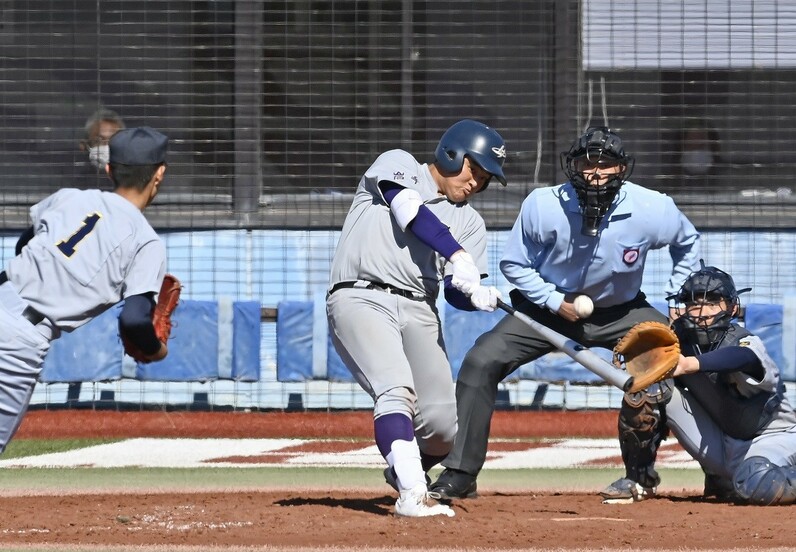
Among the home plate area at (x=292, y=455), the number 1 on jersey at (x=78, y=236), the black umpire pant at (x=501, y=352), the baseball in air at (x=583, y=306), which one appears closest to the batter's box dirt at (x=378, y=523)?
the black umpire pant at (x=501, y=352)

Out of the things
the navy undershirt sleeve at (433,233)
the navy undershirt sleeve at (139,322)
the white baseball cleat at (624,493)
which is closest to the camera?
the navy undershirt sleeve at (139,322)

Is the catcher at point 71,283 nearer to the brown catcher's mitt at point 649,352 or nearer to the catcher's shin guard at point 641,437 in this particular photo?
the brown catcher's mitt at point 649,352

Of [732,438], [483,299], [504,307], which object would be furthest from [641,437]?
[483,299]

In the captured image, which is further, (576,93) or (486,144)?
(576,93)

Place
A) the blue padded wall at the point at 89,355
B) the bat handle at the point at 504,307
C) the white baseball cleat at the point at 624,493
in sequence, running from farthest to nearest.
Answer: the blue padded wall at the point at 89,355
the white baseball cleat at the point at 624,493
the bat handle at the point at 504,307

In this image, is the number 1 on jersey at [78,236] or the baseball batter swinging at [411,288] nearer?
the number 1 on jersey at [78,236]

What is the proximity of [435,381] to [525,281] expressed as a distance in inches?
44.2

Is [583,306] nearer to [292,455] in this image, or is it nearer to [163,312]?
[163,312]

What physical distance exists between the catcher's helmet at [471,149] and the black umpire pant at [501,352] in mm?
1146

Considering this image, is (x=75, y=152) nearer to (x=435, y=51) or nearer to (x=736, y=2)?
(x=435, y=51)

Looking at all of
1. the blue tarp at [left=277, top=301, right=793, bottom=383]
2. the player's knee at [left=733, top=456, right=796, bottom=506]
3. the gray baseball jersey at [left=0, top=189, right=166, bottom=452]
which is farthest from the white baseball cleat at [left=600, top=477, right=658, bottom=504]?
the blue tarp at [left=277, top=301, right=793, bottom=383]

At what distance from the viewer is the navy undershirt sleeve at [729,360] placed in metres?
6.91

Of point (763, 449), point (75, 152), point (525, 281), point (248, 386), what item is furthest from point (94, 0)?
point (763, 449)

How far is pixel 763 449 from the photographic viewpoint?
7.22 meters
